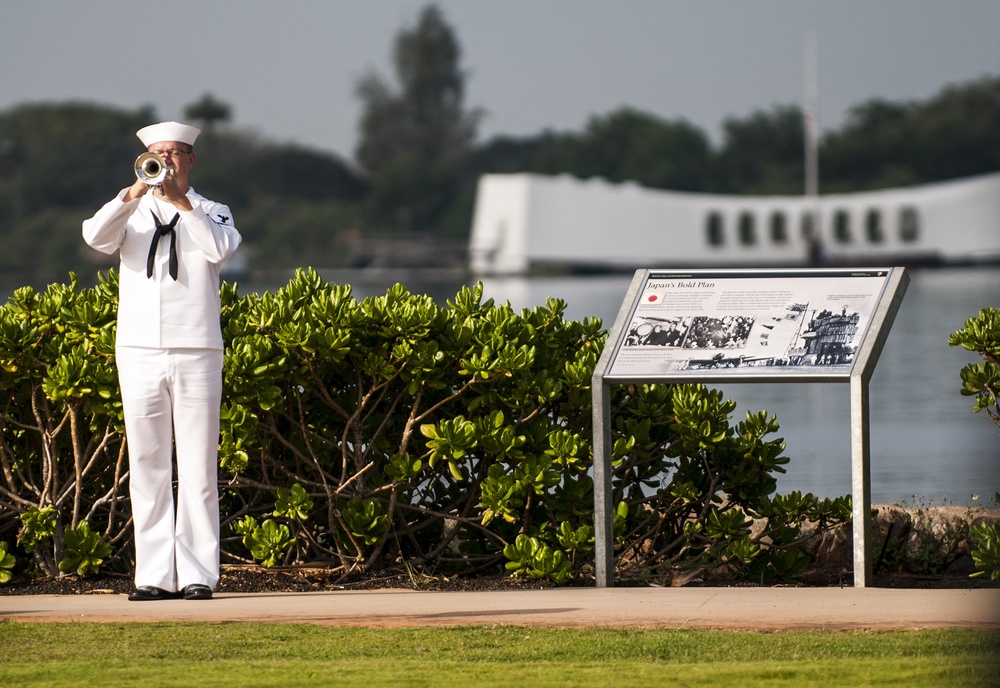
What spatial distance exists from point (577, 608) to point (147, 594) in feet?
5.63

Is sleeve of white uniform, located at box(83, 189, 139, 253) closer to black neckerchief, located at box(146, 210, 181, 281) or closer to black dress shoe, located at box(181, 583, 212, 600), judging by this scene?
black neckerchief, located at box(146, 210, 181, 281)

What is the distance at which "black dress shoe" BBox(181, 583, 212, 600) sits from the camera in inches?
241

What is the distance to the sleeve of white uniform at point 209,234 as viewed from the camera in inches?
235

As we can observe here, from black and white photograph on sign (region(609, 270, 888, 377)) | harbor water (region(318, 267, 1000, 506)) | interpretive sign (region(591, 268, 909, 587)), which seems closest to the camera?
interpretive sign (region(591, 268, 909, 587))

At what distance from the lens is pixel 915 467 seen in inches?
660

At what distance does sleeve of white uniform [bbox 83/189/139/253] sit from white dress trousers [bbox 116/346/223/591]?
42 cm

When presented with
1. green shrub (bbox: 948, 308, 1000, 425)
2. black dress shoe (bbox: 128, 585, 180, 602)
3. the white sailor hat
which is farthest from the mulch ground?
the white sailor hat

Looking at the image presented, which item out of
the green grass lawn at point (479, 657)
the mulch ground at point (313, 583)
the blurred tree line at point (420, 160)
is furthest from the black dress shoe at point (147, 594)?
the blurred tree line at point (420, 160)

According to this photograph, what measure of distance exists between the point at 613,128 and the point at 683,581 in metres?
105

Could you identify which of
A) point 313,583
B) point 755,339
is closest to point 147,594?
point 313,583

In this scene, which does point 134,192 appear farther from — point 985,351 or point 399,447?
point 985,351

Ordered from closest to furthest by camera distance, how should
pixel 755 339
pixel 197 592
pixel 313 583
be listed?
pixel 197 592 < pixel 755 339 < pixel 313 583

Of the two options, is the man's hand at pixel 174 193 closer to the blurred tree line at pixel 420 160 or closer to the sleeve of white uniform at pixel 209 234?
the sleeve of white uniform at pixel 209 234

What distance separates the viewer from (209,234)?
5.98m
